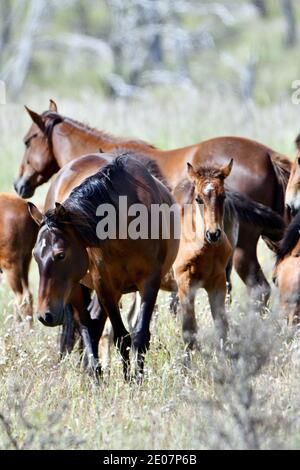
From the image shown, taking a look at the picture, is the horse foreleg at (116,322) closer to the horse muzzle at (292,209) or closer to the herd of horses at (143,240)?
the herd of horses at (143,240)

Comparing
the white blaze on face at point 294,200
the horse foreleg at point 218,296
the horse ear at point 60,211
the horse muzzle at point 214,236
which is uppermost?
the horse ear at point 60,211

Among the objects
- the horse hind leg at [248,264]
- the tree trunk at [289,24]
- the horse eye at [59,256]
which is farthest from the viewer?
the tree trunk at [289,24]

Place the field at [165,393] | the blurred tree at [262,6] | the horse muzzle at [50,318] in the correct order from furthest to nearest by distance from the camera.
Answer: the blurred tree at [262,6], the horse muzzle at [50,318], the field at [165,393]

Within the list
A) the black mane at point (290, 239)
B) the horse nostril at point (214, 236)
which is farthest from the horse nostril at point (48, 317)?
the black mane at point (290, 239)

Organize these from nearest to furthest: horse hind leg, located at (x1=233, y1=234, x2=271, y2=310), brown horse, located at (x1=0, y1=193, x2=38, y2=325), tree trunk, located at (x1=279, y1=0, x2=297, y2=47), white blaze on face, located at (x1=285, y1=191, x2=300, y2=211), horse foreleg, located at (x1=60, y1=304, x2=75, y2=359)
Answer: horse foreleg, located at (x1=60, y1=304, x2=75, y2=359) → white blaze on face, located at (x1=285, y1=191, x2=300, y2=211) → brown horse, located at (x1=0, y1=193, x2=38, y2=325) → horse hind leg, located at (x1=233, y1=234, x2=271, y2=310) → tree trunk, located at (x1=279, y1=0, x2=297, y2=47)

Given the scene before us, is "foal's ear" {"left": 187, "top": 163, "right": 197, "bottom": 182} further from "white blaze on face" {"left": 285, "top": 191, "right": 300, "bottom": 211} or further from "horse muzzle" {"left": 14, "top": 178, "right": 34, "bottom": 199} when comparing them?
"horse muzzle" {"left": 14, "top": 178, "right": 34, "bottom": 199}

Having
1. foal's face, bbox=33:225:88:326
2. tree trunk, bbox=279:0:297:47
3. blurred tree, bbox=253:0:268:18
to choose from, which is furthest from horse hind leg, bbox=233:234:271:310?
blurred tree, bbox=253:0:268:18

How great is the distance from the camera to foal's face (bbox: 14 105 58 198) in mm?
10008

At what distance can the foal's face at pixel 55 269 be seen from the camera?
5.83 metres

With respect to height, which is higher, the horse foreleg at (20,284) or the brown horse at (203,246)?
the brown horse at (203,246)

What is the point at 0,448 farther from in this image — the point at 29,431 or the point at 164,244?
the point at 164,244

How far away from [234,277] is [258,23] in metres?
29.1

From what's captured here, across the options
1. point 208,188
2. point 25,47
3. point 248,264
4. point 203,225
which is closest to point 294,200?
point 248,264

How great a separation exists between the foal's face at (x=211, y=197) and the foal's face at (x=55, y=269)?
113 centimetres
